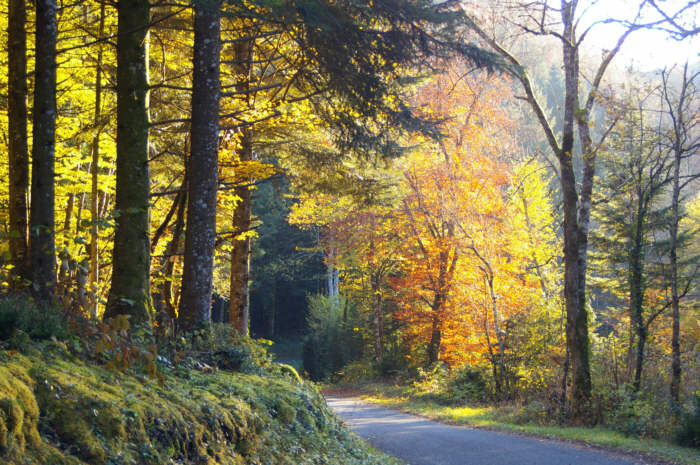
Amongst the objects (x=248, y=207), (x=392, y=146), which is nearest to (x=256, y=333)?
(x=248, y=207)

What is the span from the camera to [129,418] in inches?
154

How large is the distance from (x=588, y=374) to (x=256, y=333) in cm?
4721

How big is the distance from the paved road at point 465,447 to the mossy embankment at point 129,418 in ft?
11.1

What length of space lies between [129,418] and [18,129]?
6.44 metres

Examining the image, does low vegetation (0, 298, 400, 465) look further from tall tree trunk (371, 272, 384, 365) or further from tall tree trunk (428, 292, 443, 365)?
tall tree trunk (371, 272, 384, 365)

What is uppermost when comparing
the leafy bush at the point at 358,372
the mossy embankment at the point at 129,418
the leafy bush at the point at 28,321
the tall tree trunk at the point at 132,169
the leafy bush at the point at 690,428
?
the tall tree trunk at the point at 132,169

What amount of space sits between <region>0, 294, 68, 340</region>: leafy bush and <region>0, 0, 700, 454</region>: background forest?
43 millimetres

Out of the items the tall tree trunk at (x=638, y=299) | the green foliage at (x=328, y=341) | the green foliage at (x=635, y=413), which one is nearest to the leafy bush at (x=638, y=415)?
the green foliage at (x=635, y=413)

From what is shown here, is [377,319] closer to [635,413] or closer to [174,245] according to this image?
[174,245]

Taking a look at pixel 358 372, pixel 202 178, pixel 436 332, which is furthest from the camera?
pixel 358 372

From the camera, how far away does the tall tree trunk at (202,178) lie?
875 centimetres

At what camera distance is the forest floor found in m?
9.18

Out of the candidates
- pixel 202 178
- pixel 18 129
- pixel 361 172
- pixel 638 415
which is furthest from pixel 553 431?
pixel 18 129

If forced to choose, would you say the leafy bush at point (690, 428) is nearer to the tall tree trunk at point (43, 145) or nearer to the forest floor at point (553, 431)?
the forest floor at point (553, 431)
